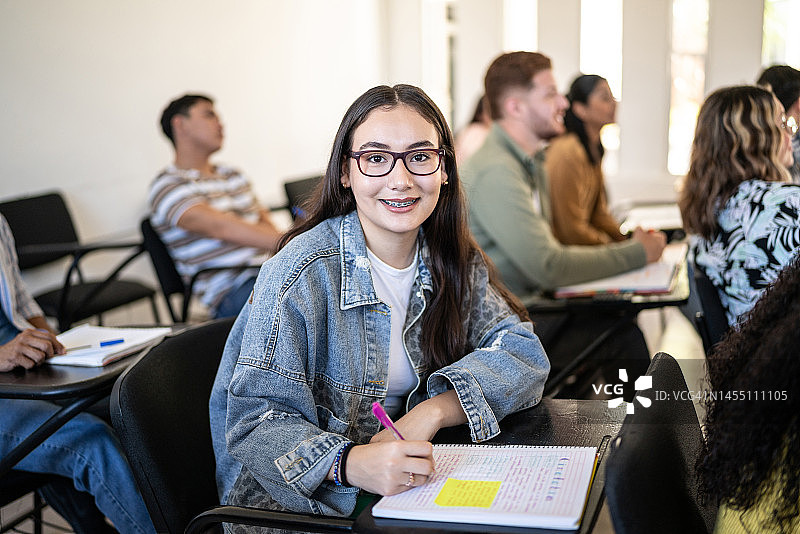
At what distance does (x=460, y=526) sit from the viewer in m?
1.02

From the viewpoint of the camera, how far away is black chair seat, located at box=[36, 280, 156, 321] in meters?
3.24

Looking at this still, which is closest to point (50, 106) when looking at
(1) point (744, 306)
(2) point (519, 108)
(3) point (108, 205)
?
(3) point (108, 205)

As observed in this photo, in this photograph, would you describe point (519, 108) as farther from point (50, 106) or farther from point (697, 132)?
point (50, 106)

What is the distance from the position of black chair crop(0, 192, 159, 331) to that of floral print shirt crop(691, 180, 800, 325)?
228 cm

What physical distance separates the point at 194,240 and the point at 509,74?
4.87 feet

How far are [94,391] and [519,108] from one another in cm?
172

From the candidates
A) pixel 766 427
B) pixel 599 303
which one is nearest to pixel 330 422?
pixel 766 427

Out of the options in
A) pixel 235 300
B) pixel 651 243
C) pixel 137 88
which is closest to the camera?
pixel 651 243

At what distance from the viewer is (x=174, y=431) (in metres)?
1.47

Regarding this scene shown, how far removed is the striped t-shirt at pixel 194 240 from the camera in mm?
3301

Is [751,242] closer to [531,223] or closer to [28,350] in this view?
[531,223]

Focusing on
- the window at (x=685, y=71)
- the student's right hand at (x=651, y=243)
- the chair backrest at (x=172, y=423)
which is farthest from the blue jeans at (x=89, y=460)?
the window at (x=685, y=71)

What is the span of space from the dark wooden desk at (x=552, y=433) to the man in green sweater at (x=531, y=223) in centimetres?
86

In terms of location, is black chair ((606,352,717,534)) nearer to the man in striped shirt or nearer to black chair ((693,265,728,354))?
black chair ((693,265,728,354))
